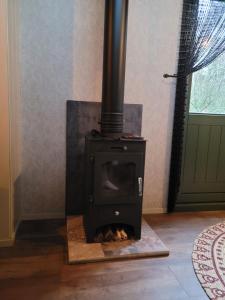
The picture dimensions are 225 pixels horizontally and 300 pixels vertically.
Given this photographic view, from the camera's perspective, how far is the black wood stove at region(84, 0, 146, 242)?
2.00 meters

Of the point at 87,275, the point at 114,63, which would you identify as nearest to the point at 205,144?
the point at 114,63

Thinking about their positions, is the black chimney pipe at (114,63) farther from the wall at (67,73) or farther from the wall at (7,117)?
the wall at (7,117)

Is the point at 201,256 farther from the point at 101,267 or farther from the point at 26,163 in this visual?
the point at 26,163

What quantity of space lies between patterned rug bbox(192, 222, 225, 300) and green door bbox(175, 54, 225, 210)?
1.71ft

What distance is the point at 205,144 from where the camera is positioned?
9.45 feet

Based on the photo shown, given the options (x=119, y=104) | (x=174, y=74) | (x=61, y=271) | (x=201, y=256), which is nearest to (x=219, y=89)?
(x=174, y=74)

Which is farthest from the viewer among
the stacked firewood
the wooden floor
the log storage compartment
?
the stacked firewood

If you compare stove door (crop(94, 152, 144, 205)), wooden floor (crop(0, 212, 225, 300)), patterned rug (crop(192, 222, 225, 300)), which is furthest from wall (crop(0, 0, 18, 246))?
patterned rug (crop(192, 222, 225, 300))

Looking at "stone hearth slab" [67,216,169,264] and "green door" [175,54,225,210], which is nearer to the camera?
"stone hearth slab" [67,216,169,264]

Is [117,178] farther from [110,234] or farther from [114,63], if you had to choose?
[114,63]

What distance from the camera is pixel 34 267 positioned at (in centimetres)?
178

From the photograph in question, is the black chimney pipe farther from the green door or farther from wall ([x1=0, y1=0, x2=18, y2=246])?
the green door

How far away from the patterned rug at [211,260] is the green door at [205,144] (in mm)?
521

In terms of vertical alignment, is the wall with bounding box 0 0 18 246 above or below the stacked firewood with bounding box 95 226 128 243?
above
